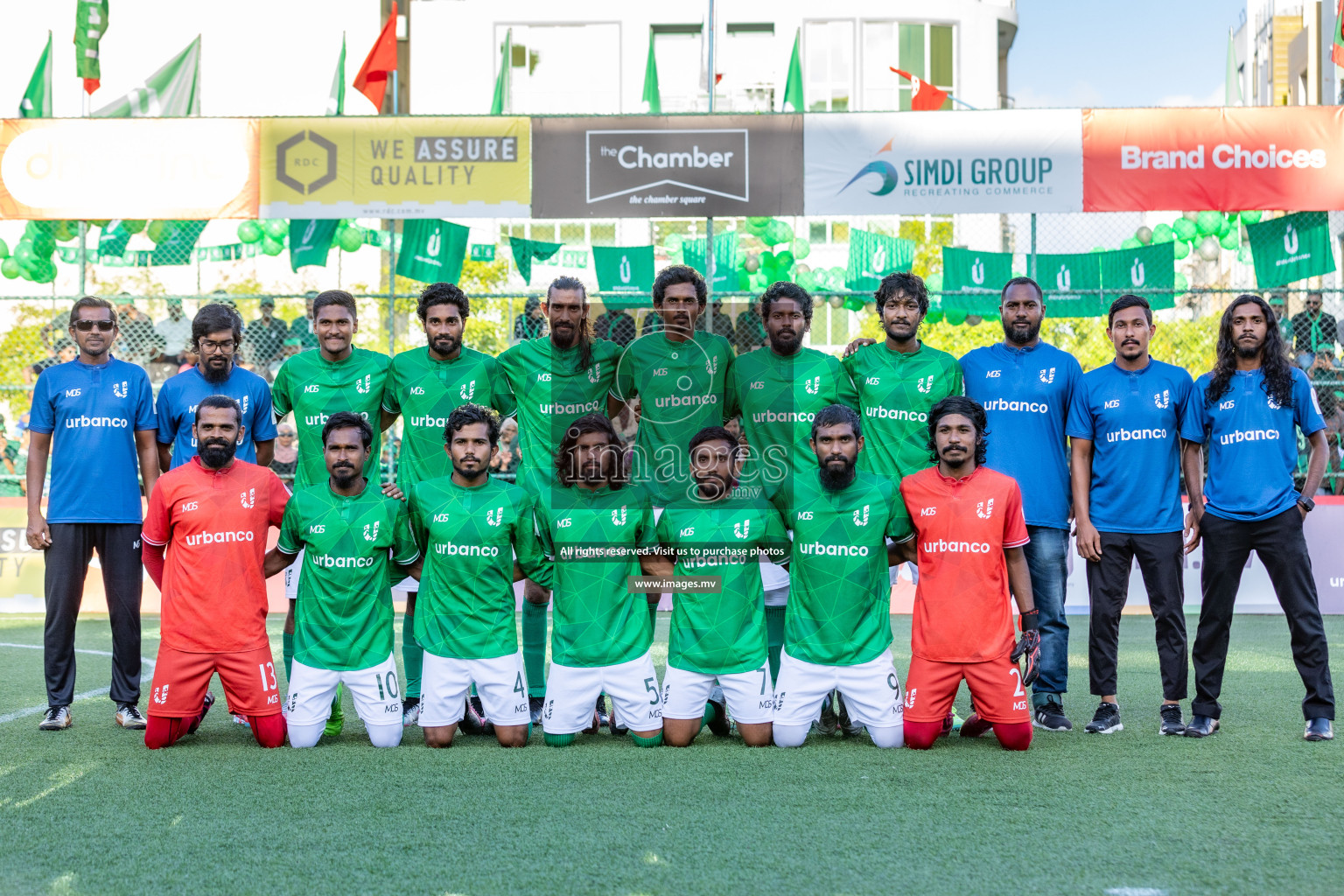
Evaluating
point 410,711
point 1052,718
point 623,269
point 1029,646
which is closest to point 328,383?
Result: point 410,711

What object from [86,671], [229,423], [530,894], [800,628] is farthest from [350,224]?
[530,894]

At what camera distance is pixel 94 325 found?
5.93 m

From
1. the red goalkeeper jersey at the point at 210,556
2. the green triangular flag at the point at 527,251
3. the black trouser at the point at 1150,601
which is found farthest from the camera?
the green triangular flag at the point at 527,251

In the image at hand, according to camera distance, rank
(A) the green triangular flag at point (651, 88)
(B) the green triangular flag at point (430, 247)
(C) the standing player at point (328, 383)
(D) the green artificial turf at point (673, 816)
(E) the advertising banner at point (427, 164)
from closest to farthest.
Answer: (D) the green artificial turf at point (673, 816) < (C) the standing player at point (328, 383) < (E) the advertising banner at point (427, 164) < (B) the green triangular flag at point (430, 247) < (A) the green triangular flag at point (651, 88)

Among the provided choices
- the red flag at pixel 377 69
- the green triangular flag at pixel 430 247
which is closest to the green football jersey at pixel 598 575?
the green triangular flag at pixel 430 247

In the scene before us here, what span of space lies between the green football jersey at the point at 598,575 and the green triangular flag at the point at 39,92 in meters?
10.5

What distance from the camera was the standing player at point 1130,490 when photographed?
18.7 ft

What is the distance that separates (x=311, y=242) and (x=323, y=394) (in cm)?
808

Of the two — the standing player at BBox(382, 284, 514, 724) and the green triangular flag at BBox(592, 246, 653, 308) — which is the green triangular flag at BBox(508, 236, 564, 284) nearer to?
the green triangular flag at BBox(592, 246, 653, 308)

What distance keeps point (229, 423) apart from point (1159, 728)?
4.37m

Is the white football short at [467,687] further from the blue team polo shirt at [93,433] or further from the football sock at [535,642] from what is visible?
the blue team polo shirt at [93,433]

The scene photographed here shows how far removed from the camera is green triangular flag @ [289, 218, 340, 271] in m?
13.5

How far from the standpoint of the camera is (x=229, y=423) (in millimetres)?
5453

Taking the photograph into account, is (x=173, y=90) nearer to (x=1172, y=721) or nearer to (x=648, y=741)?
(x=648, y=741)
